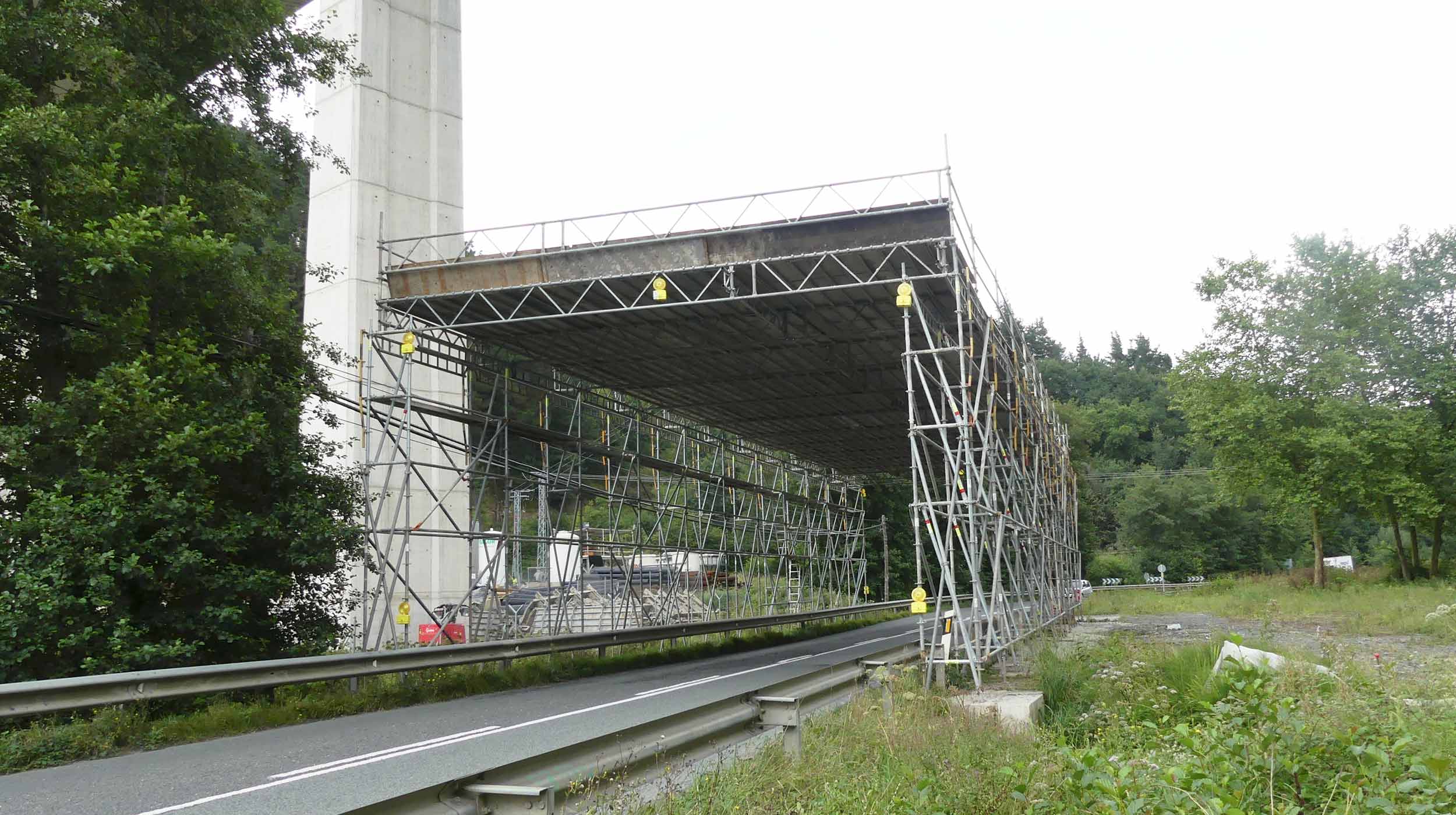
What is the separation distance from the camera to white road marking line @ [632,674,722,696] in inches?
532

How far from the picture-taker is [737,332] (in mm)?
21609

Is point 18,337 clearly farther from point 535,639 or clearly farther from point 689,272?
point 689,272

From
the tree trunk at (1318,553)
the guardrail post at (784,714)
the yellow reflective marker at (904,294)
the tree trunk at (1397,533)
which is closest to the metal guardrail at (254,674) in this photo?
the guardrail post at (784,714)

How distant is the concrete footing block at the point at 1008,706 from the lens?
9867mm

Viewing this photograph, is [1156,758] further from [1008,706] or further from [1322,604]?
[1322,604]

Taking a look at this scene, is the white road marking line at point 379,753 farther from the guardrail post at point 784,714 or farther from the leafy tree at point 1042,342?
the leafy tree at point 1042,342

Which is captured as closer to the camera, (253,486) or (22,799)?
(22,799)

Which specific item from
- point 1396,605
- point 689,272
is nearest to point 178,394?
point 689,272

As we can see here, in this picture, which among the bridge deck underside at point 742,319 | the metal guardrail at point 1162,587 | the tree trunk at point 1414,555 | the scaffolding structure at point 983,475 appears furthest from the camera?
the metal guardrail at point 1162,587

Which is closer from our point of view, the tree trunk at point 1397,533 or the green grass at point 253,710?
the green grass at point 253,710

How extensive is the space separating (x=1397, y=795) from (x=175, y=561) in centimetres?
1158

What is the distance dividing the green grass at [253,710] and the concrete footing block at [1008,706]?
259 inches

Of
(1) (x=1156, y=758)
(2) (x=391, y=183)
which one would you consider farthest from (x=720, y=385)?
(1) (x=1156, y=758)

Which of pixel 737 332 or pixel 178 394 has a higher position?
pixel 737 332
